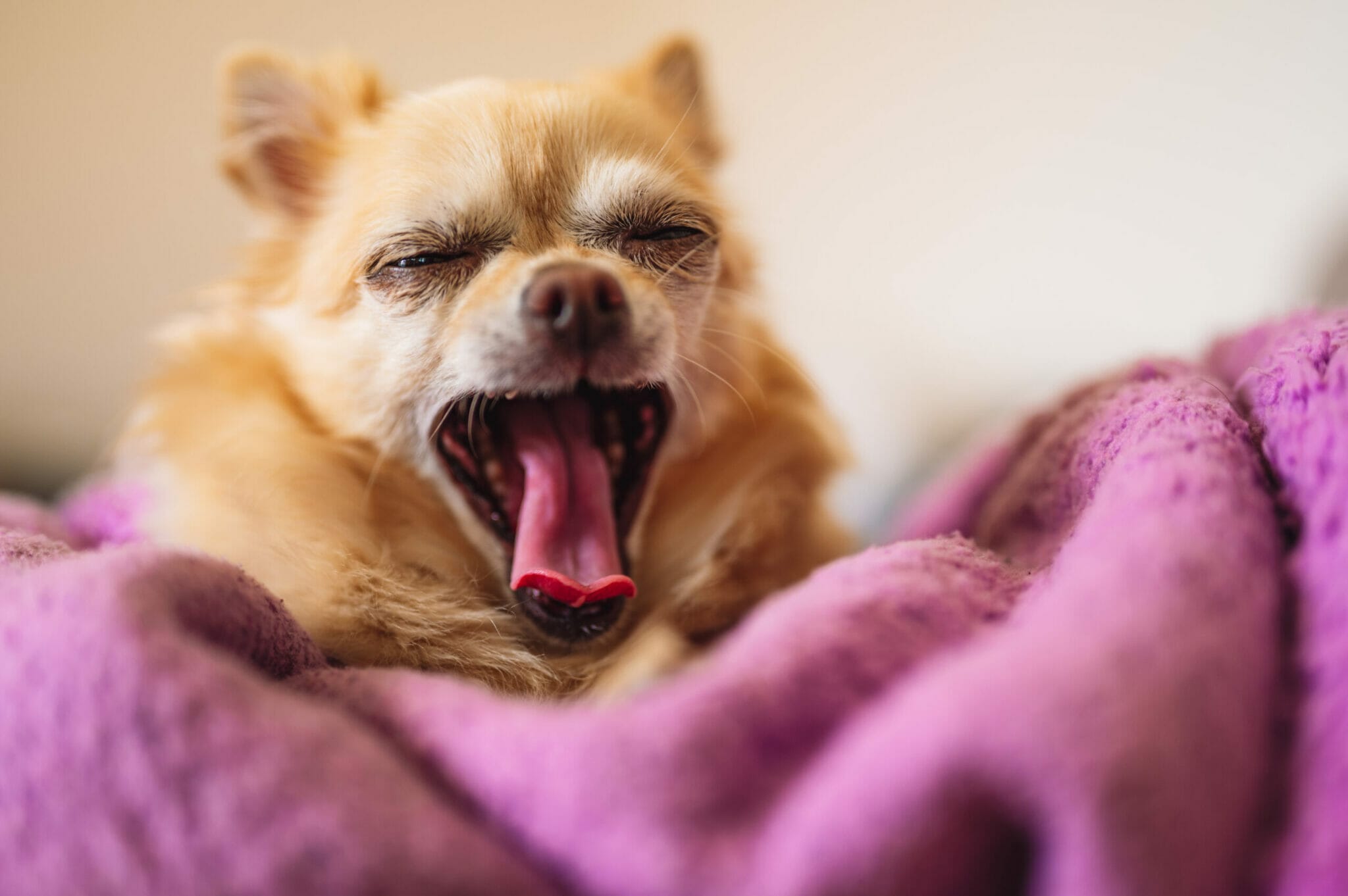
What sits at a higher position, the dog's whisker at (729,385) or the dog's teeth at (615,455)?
the dog's whisker at (729,385)

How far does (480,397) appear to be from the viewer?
1.14 m

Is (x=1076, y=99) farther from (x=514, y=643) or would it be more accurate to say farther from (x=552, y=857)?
(x=552, y=857)

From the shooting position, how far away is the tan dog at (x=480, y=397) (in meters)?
1.02

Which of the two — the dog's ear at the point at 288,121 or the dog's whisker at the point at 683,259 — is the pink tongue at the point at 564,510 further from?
the dog's ear at the point at 288,121

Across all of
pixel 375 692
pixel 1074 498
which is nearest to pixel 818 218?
pixel 1074 498

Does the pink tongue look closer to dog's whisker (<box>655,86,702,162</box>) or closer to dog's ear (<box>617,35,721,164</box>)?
dog's whisker (<box>655,86,702,162</box>)

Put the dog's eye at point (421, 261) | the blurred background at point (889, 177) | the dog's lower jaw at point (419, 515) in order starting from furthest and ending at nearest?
the blurred background at point (889, 177) < the dog's eye at point (421, 261) < the dog's lower jaw at point (419, 515)

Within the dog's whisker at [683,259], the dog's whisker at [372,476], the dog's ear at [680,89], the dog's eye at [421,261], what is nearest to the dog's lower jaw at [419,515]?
the dog's whisker at [372,476]

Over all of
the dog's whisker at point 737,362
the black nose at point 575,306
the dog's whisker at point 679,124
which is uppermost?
the dog's whisker at point 679,124

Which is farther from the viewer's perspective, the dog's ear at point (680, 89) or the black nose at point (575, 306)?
the dog's ear at point (680, 89)

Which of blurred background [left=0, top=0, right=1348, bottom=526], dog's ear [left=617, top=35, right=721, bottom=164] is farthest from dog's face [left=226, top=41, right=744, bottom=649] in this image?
blurred background [left=0, top=0, right=1348, bottom=526]

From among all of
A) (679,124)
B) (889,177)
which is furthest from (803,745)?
(889,177)

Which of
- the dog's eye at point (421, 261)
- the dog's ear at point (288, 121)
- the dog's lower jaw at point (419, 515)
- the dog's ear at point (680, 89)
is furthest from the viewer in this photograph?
the dog's ear at point (680, 89)

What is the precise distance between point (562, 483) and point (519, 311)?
0.79 feet
